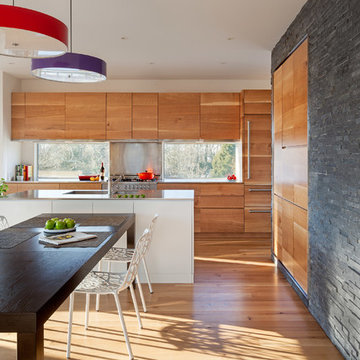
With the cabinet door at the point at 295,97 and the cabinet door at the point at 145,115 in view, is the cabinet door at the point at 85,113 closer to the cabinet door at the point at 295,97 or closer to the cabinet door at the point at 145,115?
the cabinet door at the point at 145,115

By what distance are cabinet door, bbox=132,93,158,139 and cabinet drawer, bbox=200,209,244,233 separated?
164 cm

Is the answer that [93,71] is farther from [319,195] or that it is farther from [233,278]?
[233,278]

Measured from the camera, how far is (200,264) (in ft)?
16.5

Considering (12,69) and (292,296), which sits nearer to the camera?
(292,296)

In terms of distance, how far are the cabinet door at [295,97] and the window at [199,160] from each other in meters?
3.08

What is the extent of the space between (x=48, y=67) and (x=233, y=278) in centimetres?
284

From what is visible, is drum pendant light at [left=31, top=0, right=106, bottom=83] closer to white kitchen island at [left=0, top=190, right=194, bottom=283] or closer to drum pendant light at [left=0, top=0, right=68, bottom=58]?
drum pendant light at [left=0, top=0, right=68, bottom=58]

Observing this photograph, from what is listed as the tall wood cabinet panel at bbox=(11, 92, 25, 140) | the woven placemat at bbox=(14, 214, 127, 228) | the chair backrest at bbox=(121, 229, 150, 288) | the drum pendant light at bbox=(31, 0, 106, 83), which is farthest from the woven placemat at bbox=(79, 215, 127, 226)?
the tall wood cabinet panel at bbox=(11, 92, 25, 140)

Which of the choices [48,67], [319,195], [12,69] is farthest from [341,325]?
[12,69]

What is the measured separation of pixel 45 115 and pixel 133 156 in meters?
1.69

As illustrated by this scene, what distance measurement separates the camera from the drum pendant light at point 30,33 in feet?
7.00

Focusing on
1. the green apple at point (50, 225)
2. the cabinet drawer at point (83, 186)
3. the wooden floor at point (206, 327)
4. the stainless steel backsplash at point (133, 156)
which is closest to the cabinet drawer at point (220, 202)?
the stainless steel backsplash at point (133, 156)

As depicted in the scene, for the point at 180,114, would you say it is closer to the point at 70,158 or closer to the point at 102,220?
the point at 70,158

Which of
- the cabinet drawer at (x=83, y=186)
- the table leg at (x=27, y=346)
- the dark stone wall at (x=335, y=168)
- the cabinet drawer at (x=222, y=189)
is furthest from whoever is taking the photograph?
the cabinet drawer at (x=83, y=186)
